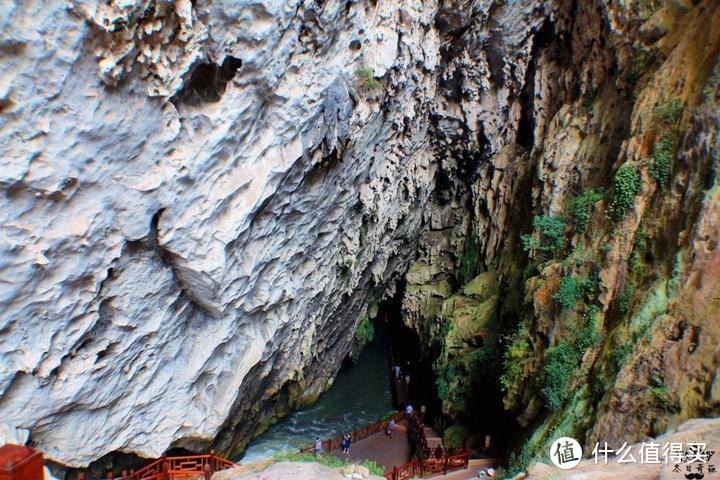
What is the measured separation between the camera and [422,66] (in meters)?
11.7

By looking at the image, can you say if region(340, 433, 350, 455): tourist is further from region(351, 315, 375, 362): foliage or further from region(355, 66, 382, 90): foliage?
region(355, 66, 382, 90): foliage

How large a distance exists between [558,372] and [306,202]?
644 cm

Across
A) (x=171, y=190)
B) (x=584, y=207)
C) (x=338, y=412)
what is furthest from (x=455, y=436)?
(x=171, y=190)

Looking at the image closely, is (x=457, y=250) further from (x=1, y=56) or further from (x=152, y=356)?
(x=1, y=56)

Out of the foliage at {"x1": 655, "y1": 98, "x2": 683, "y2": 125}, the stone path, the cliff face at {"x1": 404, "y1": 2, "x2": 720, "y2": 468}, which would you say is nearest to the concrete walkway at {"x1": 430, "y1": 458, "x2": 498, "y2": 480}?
the stone path

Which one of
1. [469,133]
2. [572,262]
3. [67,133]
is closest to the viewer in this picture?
[67,133]

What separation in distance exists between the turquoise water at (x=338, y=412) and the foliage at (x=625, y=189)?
11796 millimetres

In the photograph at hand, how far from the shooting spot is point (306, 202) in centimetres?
998

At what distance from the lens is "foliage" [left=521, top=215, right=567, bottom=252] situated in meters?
10.1

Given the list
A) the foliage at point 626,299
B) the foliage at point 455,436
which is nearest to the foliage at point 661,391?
the foliage at point 626,299

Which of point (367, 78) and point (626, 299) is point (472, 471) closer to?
point (626, 299)

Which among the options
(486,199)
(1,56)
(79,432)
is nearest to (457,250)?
(486,199)

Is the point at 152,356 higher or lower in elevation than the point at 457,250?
lower

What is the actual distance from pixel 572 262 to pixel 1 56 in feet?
32.6
